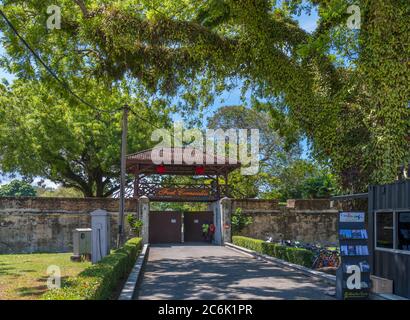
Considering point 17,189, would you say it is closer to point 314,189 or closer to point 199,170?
point 314,189

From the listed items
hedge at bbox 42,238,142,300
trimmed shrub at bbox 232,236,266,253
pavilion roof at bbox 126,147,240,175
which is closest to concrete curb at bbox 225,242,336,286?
trimmed shrub at bbox 232,236,266,253

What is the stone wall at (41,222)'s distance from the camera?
86.8 ft

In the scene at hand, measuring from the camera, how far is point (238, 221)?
2809 cm

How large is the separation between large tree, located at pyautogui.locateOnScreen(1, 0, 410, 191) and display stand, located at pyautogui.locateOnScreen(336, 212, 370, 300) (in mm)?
3937

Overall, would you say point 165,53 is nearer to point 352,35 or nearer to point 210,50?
point 210,50

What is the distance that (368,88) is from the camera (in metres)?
13.7

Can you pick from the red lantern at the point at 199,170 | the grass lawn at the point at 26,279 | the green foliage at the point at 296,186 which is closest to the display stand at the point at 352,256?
the grass lawn at the point at 26,279

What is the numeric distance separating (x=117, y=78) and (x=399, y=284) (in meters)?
12.4

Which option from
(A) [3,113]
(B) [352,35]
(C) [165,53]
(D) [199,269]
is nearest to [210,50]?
(C) [165,53]

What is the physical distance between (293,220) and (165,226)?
27.2ft

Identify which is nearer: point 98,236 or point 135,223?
point 98,236

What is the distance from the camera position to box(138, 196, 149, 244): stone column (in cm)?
2618

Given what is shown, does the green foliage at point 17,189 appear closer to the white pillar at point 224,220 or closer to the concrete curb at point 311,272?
the white pillar at point 224,220

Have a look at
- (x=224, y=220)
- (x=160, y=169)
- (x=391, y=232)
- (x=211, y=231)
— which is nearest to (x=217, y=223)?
(x=211, y=231)
